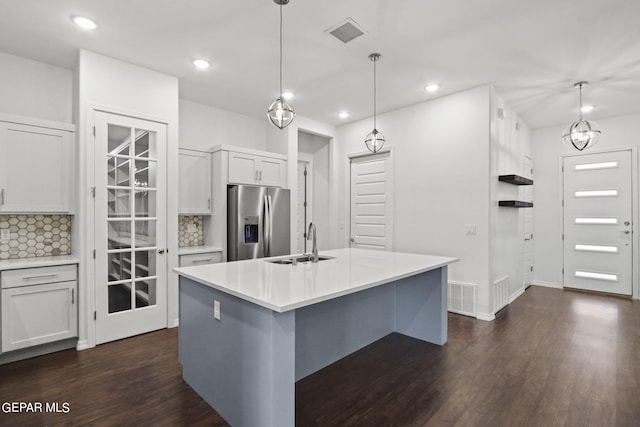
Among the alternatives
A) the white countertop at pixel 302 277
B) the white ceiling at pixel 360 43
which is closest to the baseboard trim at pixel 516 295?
the white countertop at pixel 302 277

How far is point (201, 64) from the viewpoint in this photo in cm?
335

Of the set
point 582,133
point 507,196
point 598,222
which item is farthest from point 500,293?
point 598,222

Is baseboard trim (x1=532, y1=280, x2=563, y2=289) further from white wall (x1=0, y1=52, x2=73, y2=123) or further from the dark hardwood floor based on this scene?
white wall (x1=0, y1=52, x2=73, y2=123)

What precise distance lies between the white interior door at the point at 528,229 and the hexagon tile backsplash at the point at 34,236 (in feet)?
20.4

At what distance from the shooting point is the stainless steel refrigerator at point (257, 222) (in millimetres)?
4117

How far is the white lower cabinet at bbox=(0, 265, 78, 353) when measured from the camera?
267 cm

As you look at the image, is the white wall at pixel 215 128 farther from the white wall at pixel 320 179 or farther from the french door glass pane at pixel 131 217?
the white wall at pixel 320 179

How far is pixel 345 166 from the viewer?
555cm

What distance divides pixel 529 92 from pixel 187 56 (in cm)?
407

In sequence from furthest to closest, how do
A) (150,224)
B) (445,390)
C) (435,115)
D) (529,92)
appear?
1. (435,115)
2. (529,92)
3. (150,224)
4. (445,390)

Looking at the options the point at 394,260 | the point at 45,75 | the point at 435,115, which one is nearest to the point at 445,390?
the point at 394,260

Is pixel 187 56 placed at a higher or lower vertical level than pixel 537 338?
higher

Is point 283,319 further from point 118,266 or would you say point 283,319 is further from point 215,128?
point 215,128

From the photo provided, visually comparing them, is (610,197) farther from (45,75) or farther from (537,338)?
(45,75)
